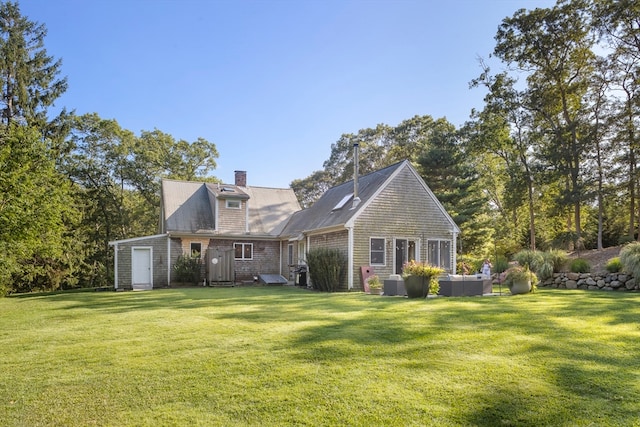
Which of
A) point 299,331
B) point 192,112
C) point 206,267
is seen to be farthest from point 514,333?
point 192,112

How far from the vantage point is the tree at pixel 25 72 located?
23.2 m

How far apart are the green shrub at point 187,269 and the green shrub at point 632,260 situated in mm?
17285

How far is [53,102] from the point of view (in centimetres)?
2556

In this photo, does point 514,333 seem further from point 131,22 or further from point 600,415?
point 131,22

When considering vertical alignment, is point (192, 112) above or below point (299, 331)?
above

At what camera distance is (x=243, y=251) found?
76.3ft

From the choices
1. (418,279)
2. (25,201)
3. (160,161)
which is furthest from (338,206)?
(160,161)

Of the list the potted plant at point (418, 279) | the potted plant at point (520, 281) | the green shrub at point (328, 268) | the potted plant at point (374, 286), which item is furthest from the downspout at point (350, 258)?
the potted plant at point (520, 281)

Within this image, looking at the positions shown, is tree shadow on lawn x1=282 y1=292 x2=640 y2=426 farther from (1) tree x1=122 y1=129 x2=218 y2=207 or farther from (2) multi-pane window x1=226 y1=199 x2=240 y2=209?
(1) tree x1=122 y1=129 x2=218 y2=207

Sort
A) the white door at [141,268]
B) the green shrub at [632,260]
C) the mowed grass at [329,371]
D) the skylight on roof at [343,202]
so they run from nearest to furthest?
the mowed grass at [329,371] < the green shrub at [632,260] < the skylight on roof at [343,202] < the white door at [141,268]

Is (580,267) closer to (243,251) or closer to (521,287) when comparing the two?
(521,287)

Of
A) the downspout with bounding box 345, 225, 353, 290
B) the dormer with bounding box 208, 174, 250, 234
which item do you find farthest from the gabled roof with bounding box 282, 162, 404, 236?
the dormer with bounding box 208, 174, 250, 234

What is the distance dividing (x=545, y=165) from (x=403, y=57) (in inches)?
569

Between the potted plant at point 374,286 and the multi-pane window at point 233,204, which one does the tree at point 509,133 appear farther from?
the multi-pane window at point 233,204
